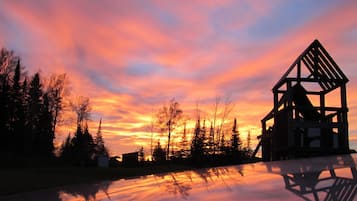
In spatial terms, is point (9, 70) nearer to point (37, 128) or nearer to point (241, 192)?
point (37, 128)

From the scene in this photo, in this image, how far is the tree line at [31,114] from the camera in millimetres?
61000

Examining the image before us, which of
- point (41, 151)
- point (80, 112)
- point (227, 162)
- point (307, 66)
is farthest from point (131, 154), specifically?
point (41, 151)

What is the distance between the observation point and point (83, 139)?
5631 centimetres

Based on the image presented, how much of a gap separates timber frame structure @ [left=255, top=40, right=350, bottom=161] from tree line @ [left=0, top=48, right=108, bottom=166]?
46.4 metres

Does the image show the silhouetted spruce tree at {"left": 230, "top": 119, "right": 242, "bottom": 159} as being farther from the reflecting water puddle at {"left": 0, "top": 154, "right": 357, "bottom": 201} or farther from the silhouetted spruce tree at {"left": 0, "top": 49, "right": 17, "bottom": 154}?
the silhouetted spruce tree at {"left": 0, "top": 49, "right": 17, "bottom": 154}

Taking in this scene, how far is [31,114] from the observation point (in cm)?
6531

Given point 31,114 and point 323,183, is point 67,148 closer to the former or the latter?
point 31,114

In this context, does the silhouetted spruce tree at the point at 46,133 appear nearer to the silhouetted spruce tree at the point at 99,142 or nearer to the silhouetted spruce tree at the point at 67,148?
the silhouetted spruce tree at the point at 67,148

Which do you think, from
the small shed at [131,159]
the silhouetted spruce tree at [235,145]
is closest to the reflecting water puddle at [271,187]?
the silhouetted spruce tree at [235,145]

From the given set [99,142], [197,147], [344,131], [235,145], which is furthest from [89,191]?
[99,142]

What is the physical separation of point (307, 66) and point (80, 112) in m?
49.4

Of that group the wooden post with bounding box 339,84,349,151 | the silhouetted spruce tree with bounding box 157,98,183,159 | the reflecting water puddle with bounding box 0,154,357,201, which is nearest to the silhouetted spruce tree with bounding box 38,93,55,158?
the silhouetted spruce tree with bounding box 157,98,183,159

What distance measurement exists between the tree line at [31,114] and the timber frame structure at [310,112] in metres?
46.4

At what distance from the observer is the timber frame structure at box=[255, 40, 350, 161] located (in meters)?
13.1
